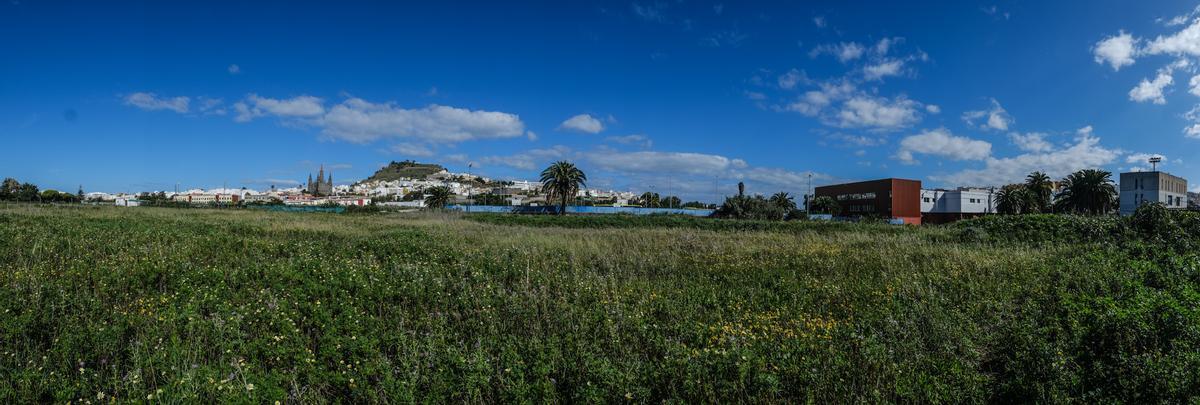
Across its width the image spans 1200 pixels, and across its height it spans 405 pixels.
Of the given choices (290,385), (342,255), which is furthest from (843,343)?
(342,255)

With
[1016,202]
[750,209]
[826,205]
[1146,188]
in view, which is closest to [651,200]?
[826,205]

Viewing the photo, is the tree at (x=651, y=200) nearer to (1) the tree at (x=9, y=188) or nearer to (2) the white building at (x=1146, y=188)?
(2) the white building at (x=1146, y=188)

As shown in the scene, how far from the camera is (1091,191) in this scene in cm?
5534

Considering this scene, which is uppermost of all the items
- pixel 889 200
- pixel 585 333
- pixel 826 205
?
pixel 889 200

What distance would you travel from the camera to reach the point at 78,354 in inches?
164

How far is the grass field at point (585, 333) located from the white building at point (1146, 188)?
105765 millimetres

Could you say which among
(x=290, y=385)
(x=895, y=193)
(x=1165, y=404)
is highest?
(x=895, y=193)

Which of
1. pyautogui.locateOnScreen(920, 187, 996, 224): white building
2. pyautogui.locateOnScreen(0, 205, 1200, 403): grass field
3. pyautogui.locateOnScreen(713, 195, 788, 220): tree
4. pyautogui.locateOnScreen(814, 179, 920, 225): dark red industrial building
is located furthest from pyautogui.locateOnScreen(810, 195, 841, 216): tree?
pyautogui.locateOnScreen(0, 205, 1200, 403): grass field

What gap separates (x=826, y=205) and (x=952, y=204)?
65.8 ft

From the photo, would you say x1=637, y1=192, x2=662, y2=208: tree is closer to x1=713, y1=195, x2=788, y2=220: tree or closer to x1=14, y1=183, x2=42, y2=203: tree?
x1=713, y1=195, x2=788, y2=220: tree

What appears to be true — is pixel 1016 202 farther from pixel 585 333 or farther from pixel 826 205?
pixel 585 333

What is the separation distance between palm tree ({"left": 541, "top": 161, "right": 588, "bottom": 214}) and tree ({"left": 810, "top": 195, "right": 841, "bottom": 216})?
53.2 metres

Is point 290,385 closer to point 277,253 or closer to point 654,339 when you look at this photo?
point 654,339

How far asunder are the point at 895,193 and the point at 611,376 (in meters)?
88.9
